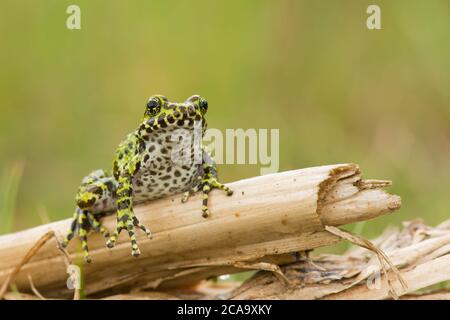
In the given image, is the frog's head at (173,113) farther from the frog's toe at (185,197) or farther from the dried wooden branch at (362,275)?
the dried wooden branch at (362,275)

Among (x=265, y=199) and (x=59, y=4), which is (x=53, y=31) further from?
(x=265, y=199)

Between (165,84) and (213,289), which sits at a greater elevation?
(165,84)

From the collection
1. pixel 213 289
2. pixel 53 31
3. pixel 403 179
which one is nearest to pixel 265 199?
pixel 213 289

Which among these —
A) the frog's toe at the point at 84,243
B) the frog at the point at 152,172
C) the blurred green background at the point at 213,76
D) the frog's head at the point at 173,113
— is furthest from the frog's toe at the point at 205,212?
the blurred green background at the point at 213,76

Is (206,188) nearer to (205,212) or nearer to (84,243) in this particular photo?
(205,212)

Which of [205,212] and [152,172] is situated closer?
[205,212]

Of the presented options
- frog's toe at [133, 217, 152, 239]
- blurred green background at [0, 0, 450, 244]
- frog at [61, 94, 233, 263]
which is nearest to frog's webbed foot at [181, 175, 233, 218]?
frog at [61, 94, 233, 263]

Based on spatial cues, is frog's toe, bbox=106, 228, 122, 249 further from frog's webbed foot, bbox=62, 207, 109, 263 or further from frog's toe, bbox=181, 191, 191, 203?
frog's toe, bbox=181, 191, 191, 203

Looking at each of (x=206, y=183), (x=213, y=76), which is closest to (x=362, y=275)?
(x=206, y=183)
